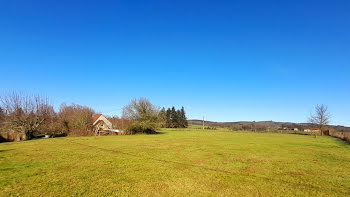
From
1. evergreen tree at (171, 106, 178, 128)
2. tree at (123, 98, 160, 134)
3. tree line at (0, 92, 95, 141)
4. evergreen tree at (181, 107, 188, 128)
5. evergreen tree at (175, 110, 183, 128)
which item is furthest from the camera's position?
evergreen tree at (181, 107, 188, 128)

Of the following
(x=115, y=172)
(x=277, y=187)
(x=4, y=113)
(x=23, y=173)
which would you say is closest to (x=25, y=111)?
(x=4, y=113)

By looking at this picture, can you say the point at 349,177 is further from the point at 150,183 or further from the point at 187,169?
the point at 150,183

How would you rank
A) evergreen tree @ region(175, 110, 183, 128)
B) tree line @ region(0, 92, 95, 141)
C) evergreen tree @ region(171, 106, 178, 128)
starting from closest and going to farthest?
tree line @ region(0, 92, 95, 141), evergreen tree @ region(171, 106, 178, 128), evergreen tree @ region(175, 110, 183, 128)

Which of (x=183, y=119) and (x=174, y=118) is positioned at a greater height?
(x=174, y=118)

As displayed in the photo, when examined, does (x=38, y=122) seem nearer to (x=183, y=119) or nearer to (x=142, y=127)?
(x=142, y=127)

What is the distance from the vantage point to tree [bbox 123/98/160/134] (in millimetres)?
33972

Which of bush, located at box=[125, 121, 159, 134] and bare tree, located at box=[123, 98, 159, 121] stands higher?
bare tree, located at box=[123, 98, 159, 121]

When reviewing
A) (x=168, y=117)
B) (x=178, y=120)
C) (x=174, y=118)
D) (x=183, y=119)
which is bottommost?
(x=178, y=120)

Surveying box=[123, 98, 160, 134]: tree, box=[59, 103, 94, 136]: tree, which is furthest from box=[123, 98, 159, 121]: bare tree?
box=[59, 103, 94, 136]: tree

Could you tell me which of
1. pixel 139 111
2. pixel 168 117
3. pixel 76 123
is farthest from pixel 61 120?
pixel 168 117

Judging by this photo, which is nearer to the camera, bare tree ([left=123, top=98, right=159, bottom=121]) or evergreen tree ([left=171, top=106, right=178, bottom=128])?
bare tree ([left=123, top=98, right=159, bottom=121])

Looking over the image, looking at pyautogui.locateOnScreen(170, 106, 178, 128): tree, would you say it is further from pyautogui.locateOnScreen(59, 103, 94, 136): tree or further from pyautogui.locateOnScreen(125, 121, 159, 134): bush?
pyautogui.locateOnScreen(59, 103, 94, 136): tree

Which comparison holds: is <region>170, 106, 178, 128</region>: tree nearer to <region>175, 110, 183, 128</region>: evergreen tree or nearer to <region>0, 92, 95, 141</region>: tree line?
<region>175, 110, 183, 128</region>: evergreen tree

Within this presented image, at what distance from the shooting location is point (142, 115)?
34.4m
